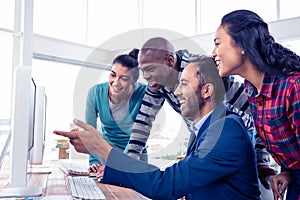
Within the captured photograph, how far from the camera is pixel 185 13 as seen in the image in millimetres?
3873

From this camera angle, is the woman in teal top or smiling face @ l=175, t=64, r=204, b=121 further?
the woman in teal top

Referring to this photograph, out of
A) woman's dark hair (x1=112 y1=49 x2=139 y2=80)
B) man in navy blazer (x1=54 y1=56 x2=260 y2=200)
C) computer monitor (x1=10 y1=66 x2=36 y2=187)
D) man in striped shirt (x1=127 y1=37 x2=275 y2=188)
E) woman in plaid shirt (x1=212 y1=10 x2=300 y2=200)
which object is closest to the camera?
man in navy blazer (x1=54 y1=56 x2=260 y2=200)

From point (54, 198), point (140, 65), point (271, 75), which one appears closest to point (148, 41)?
point (140, 65)

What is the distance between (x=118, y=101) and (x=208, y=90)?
26.4 inches

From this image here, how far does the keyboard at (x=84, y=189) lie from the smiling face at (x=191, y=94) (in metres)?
0.38

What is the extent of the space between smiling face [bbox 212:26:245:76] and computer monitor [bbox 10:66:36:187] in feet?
1.97

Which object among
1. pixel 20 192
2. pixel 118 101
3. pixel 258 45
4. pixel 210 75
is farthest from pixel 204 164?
pixel 118 101

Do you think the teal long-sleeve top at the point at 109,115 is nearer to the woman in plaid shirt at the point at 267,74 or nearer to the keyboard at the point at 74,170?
the keyboard at the point at 74,170

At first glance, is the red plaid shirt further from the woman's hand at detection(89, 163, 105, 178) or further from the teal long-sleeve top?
the woman's hand at detection(89, 163, 105, 178)

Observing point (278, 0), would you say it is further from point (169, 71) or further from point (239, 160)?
point (239, 160)

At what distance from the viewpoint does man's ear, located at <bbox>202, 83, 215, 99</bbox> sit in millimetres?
950

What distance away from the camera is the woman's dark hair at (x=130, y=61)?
1.34 metres

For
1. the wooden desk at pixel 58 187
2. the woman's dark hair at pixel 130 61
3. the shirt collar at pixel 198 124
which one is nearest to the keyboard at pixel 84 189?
the wooden desk at pixel 58 187

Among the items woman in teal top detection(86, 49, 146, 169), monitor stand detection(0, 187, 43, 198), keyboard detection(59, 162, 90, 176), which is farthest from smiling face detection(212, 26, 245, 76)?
keyboard detection(59, 162, 90, 176)
